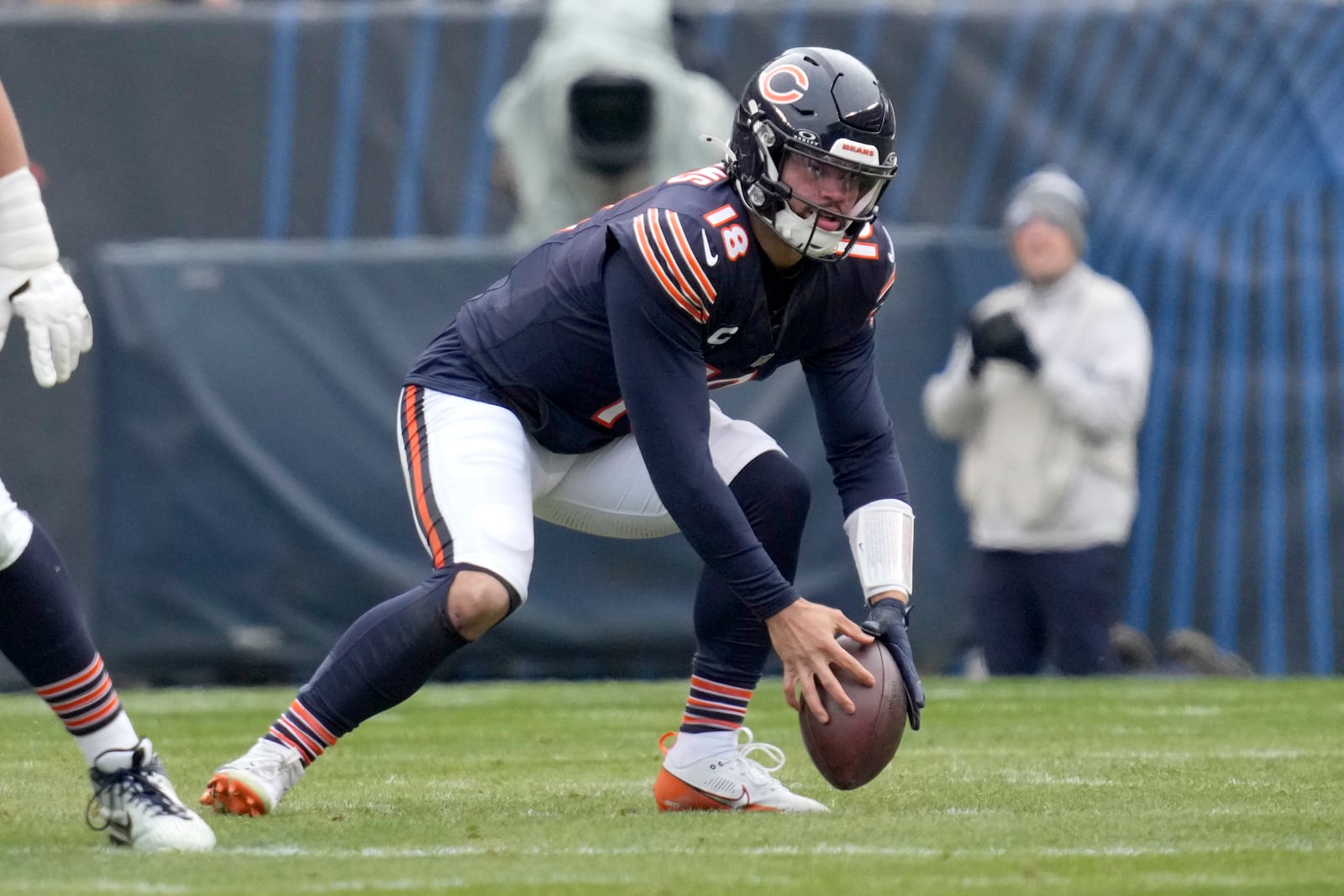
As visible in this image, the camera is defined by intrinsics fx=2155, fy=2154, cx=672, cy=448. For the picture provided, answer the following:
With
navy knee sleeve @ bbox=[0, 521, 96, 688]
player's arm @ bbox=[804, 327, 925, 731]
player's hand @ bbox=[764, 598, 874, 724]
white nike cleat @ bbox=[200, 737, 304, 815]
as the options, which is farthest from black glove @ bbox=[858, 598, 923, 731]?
navy knee sleeve @ bbox=[0, 521, 96, 688]

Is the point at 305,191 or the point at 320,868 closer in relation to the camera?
the point at 320,868

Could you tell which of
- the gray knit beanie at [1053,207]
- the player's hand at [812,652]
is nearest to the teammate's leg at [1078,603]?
the gray knit beanie at [1053,207]

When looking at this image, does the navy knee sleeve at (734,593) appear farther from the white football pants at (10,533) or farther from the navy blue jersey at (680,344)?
the white football pants at (10,533)

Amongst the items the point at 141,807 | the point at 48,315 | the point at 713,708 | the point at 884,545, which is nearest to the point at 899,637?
the point at 884,545

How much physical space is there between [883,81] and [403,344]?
7.45 feet

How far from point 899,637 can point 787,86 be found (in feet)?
3.37

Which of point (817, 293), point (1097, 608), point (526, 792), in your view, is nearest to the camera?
point (817, 293)

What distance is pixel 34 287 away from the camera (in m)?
3.43

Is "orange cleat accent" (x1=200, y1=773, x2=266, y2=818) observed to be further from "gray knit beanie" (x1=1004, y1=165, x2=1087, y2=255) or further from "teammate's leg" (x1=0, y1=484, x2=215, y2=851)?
"gray knit beanie" (x1=1004, y1=165, x2=1087, y2=255)

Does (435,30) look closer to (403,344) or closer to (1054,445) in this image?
(403,344)

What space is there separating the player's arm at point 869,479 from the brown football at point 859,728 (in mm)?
99

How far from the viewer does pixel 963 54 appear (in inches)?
347

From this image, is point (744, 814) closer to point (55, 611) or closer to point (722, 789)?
point (722, 789)

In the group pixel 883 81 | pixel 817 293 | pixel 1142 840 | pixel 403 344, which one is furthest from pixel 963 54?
pixel 1142 840
